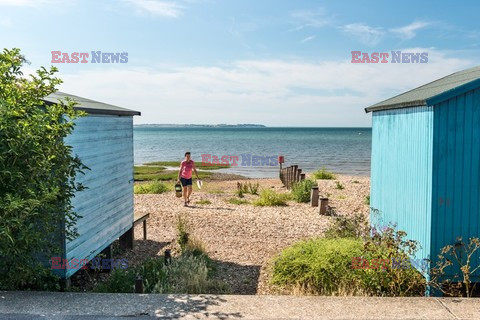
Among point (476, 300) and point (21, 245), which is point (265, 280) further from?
point (21, 245)

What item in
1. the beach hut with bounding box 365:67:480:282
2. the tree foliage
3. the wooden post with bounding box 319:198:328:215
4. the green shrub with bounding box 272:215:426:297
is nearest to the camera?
the tree foliage

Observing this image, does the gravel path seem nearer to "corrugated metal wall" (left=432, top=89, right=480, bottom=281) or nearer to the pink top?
the pink top

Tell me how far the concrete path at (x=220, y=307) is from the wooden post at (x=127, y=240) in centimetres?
466

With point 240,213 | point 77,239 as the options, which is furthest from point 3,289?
point 240,213

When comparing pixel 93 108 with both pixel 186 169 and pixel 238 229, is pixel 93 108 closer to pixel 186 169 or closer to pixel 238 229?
Result: pixel 238 229

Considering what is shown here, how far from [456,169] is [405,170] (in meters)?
1.12

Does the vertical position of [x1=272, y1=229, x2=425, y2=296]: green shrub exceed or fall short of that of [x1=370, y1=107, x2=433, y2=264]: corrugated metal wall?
it falls short

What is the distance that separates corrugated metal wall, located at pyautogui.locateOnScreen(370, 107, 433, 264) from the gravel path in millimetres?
2464

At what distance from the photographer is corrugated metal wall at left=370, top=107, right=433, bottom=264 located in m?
6.27

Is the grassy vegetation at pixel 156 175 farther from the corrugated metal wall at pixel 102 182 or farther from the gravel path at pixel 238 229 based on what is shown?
the corrugated metal wall at pixel 102 182

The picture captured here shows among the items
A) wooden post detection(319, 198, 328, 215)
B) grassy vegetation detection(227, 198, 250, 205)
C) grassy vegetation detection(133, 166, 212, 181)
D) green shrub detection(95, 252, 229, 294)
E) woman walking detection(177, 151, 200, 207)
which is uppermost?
woman walking detection(177, 151, 200, 207)

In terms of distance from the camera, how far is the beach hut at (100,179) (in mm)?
6886

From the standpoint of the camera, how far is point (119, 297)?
550 cm

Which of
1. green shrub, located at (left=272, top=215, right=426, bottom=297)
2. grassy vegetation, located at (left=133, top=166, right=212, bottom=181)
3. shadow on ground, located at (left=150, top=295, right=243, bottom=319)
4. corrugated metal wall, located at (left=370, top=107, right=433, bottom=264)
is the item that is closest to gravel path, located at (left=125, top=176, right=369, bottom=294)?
green shrub, located at (left=272, top=215, right=426, bottom=297)
